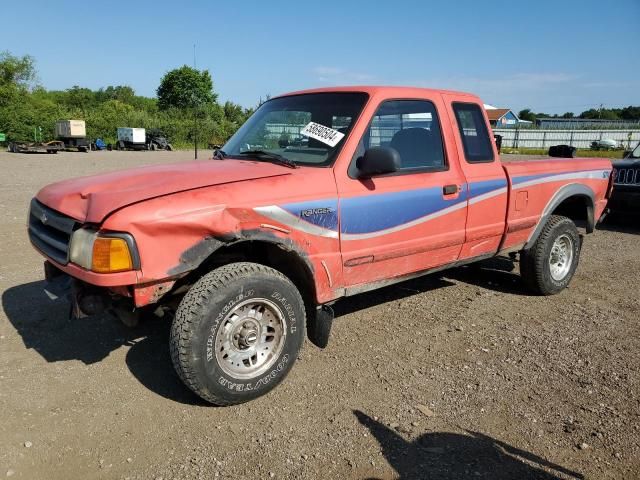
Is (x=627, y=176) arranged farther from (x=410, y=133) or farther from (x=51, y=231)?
(x=51, y=231)

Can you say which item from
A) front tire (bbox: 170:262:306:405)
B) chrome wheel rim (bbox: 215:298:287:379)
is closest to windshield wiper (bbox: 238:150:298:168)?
front tire (bbox: 170:262:306:405)

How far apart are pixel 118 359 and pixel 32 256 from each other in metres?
3.40

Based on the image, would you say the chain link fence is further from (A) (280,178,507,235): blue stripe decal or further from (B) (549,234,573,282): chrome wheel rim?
(A) (280,178,507,235): blue stripe decal

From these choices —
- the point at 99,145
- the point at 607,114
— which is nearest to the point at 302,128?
the point at 99,145

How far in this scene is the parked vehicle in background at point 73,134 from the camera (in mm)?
32875

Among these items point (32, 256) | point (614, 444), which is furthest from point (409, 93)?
Answer: point (32, 256)

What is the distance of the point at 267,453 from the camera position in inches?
109

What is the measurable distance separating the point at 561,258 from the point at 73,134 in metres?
34.0

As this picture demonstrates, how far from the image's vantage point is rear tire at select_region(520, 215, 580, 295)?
17.1 feet

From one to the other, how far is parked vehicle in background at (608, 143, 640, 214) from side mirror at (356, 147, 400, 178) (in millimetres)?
7283

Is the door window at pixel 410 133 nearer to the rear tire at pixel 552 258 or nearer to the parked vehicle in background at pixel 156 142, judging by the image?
the rear tire at pixel 552 258

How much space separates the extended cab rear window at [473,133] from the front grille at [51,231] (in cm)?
320

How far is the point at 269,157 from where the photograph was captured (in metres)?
3.85

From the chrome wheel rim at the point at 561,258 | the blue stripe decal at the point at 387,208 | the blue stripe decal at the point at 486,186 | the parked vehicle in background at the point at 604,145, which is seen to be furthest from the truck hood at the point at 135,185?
the parked vehicle in background at the point at 604,145
